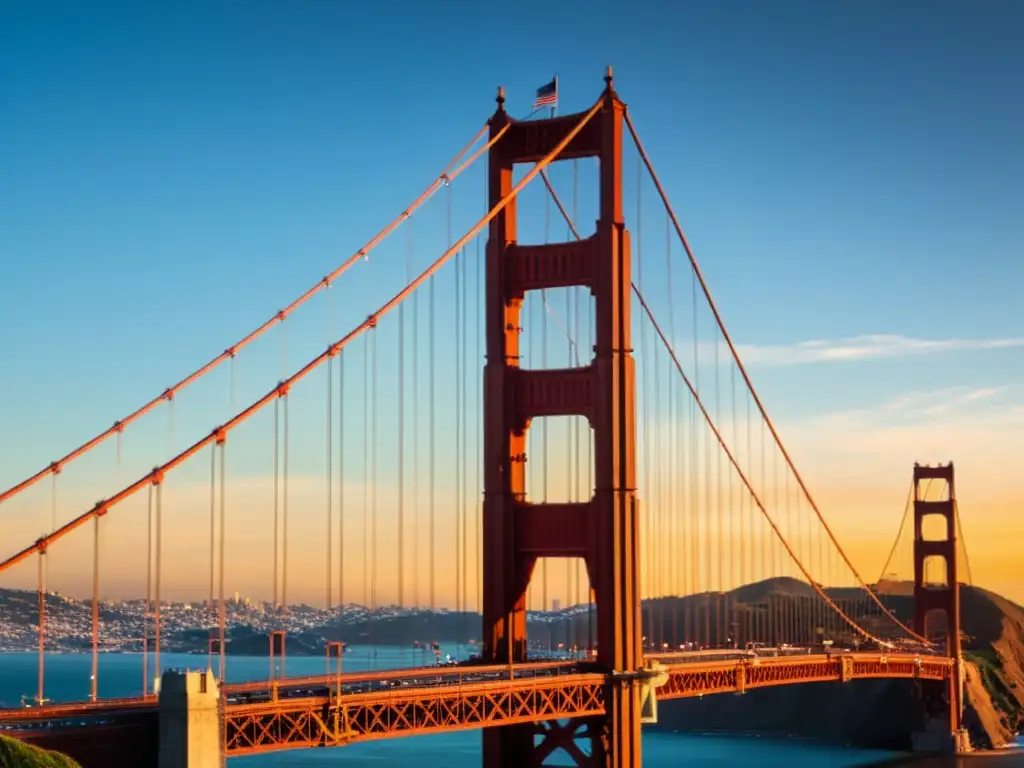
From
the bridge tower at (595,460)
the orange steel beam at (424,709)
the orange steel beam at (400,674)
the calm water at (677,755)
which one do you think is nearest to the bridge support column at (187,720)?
the orange steel beam at (424,709)

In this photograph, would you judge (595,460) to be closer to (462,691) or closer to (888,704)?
(462,691)

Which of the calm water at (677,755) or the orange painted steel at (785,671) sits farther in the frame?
the calm water at (677,755)

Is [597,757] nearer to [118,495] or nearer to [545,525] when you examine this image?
[545,525]

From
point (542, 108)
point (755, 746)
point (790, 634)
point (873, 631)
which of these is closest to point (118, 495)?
point (542, 108)

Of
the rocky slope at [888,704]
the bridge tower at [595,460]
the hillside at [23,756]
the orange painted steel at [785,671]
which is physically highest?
the bridge tower at [595,460]

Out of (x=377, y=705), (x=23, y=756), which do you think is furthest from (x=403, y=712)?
(x=23, y=756)

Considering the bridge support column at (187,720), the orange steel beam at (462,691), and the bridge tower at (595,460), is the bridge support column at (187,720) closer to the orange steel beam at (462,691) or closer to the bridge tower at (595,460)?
the orange steel beam at (462,691)
